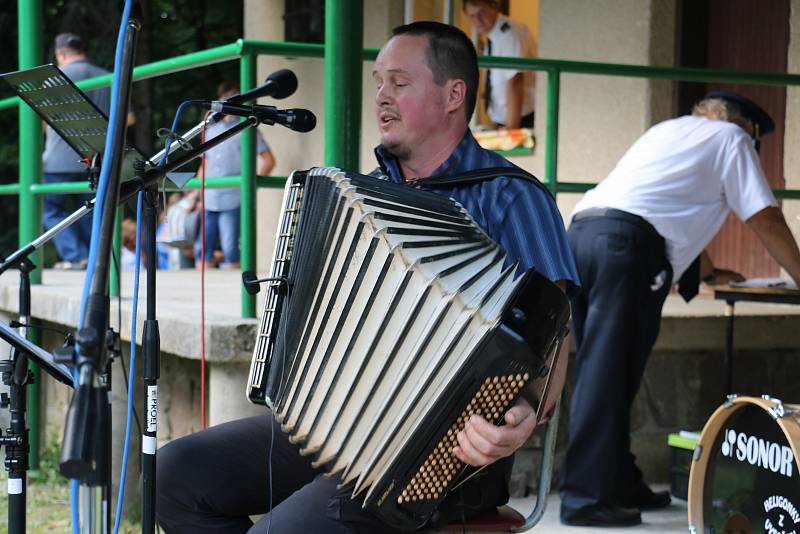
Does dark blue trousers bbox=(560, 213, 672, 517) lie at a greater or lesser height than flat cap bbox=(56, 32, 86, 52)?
lesser

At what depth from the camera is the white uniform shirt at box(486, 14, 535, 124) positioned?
7.16m

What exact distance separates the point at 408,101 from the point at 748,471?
151 cm

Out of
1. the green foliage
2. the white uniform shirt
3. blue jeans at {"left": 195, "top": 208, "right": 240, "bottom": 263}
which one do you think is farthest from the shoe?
the green foliage

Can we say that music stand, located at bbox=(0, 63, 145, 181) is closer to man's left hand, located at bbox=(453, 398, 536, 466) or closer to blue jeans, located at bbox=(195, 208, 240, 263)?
man's left hand, located at bbox=(453, 398, 536, 466)

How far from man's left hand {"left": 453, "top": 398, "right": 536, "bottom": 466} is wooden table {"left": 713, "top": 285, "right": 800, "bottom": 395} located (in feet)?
6.57

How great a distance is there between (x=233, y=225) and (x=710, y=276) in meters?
4.91

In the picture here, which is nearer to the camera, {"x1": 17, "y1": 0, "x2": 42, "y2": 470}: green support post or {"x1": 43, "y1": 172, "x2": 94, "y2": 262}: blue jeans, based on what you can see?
{"x1": 17, "y1": 0, "x2": 42, "y2": 470}: green support post

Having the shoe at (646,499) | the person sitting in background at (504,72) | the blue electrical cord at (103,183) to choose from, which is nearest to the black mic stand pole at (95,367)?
the blue electrical cord at (103,183)

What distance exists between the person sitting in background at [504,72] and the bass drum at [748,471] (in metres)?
3.86

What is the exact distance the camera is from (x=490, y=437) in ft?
7.36

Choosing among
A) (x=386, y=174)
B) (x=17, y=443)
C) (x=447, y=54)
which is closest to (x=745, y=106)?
(x=447, y=54)

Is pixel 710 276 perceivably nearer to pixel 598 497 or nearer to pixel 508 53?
pixel 598 497

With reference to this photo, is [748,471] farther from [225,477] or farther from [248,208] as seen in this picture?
[248,208]

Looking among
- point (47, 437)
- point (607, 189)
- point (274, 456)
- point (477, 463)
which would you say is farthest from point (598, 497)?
point (47, 437)
